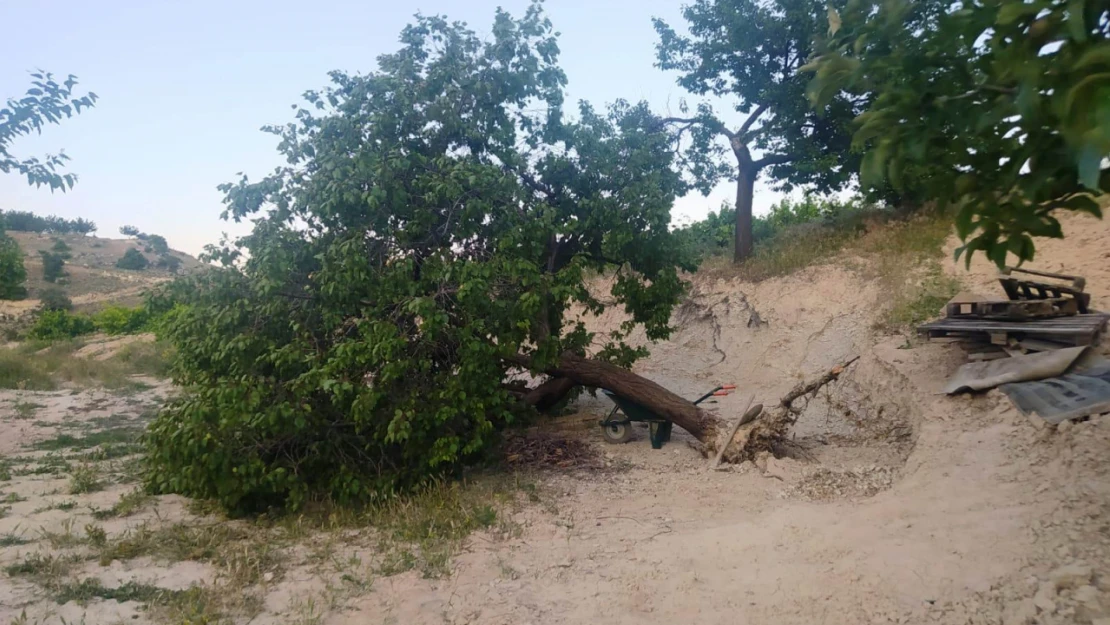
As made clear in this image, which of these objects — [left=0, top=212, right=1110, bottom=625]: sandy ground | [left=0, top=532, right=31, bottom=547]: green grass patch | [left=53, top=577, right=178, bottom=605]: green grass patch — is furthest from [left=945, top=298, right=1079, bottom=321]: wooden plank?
[left=0, top=532, right=31, bottom=547]: green grass patch

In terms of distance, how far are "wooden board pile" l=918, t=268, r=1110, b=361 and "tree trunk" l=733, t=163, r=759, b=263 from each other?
7169 mm

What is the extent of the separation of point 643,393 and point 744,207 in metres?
8.62

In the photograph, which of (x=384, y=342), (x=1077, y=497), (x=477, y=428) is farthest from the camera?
(x=477, y=428)

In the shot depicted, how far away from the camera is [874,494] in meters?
5.47

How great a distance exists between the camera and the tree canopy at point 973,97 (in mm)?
1977

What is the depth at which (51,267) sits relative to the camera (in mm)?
34469

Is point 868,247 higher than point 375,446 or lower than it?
higher

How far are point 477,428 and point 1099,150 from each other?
18.2ft

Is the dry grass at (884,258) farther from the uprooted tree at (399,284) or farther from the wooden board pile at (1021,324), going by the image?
the uprooted tree at (399,284)

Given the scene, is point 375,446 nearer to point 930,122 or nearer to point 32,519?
point 32,519

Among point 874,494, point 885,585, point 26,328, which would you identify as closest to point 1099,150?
point 885,585

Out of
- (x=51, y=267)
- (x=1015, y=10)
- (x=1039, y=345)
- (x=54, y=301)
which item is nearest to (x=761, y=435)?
(x=1039, y=345)

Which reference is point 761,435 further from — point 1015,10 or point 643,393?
point 1015,10

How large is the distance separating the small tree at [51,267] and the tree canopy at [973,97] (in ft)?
135
